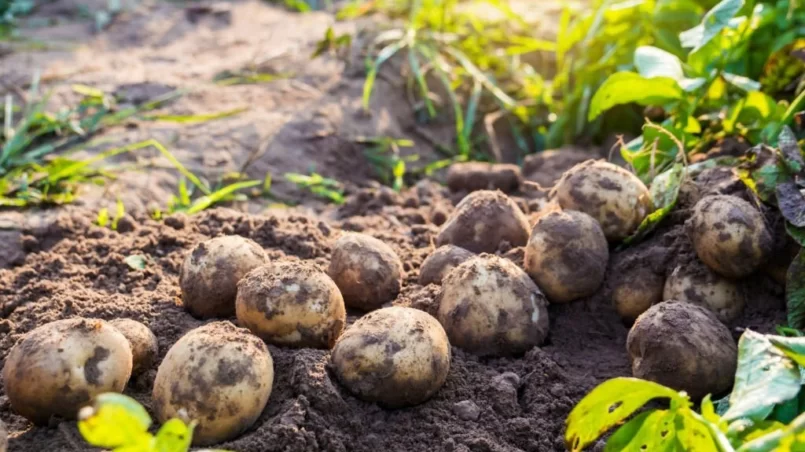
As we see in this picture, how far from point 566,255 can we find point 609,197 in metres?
0.29

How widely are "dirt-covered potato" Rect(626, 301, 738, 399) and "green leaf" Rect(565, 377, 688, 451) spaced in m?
0.40

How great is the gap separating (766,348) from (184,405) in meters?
1.23

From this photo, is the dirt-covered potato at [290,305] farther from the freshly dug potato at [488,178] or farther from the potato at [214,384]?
the freshly dug potato at [488,178]

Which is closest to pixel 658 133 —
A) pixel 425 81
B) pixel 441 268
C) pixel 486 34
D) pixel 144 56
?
pixel 441 268

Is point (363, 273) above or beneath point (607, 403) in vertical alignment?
beneath

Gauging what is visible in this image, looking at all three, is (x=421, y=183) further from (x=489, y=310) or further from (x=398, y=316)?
(x=398, y=316)

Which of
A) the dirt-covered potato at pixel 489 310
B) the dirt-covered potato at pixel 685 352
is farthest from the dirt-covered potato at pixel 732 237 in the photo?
the dirt-covered potato at pixel 489 310

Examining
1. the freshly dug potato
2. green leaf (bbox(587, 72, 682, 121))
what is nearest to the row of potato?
green leaf (bbox(587, 72, 682, 121))

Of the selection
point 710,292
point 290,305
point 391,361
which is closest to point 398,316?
point 391,361

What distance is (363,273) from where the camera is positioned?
2.55m

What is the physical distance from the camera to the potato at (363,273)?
2555mm

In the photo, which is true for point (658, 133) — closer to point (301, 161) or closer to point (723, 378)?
point (723, 378)

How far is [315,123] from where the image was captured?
424 centimetres

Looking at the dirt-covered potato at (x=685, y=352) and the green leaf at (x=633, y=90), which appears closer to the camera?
the dirt-covered potato at (x=685, y=352)
